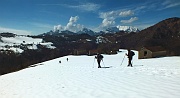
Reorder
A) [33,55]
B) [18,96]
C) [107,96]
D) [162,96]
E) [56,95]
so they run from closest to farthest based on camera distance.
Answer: [162,96] < [107,96] < [56,95] < [18,96] < [33,55]

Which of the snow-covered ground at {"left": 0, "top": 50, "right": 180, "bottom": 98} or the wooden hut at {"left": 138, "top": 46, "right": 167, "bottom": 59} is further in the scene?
the wooden hut at {"left": 138, "top": 46, "right": 167, "bottom": 59}

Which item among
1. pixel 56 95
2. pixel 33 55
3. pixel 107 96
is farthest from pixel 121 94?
pixel 33 55

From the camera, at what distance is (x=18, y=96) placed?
996 cm

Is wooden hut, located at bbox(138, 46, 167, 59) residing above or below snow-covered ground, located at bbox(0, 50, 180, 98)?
above

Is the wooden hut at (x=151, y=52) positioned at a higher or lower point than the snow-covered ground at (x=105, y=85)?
higher

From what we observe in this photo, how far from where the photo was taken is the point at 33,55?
7840 inches

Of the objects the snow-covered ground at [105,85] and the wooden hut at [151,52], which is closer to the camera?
the snow-covered ground at [105,85]

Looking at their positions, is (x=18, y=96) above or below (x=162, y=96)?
below

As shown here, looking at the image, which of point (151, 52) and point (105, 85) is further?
point (151, 52)

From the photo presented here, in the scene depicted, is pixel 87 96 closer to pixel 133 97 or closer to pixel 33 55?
pixel 133 97

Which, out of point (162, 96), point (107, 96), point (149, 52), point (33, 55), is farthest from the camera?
point (33, 55)

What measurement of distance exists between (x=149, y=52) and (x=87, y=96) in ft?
139

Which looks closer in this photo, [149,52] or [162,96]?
[162,96]

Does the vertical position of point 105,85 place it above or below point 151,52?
below
